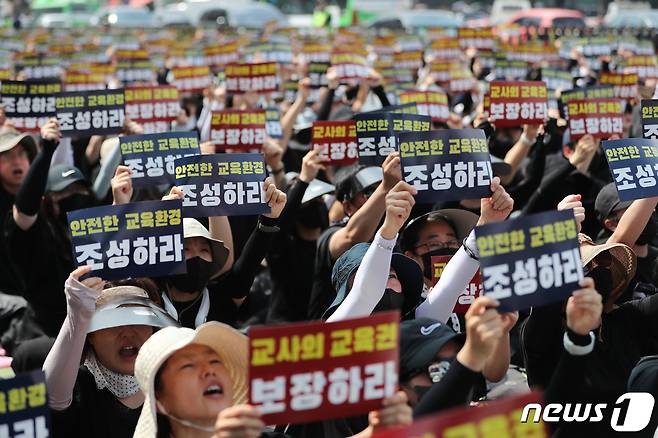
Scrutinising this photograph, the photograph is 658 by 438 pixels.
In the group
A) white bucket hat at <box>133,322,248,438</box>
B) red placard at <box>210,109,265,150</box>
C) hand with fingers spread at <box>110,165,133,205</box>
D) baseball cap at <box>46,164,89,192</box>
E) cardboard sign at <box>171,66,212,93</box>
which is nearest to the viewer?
white bucket hat at <box>133,322,248,438</box>

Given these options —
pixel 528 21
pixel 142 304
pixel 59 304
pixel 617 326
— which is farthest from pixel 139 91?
pixel 528 21

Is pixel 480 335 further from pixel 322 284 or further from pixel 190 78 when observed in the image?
pixel 190 78

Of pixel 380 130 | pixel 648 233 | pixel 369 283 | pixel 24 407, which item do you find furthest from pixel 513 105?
pixel 24 407

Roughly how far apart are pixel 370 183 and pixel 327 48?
826cm

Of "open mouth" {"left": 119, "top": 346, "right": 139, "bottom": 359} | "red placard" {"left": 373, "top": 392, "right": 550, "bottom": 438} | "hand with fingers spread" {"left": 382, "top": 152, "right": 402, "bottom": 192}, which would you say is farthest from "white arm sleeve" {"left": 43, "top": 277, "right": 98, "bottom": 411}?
"hand with fingers spread" {"left": 382, "top": 152, "right": 402, "bottom": 192}

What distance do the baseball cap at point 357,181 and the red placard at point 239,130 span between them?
1750 mm

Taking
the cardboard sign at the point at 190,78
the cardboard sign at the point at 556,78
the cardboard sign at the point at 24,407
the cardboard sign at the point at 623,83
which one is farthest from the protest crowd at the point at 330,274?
the cardboard sign at the point at 190,78

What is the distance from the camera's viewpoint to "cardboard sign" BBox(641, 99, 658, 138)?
21.6ft

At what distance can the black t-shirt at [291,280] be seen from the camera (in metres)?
6.77

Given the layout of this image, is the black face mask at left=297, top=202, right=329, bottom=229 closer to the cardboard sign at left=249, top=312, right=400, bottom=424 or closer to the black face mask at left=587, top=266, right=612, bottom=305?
the black face mask at left=587, top=266, right=612, bottom=305

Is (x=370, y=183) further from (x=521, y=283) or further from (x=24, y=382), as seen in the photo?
(x=24, y=382)

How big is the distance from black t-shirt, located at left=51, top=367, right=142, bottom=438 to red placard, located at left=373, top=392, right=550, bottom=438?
159 cm

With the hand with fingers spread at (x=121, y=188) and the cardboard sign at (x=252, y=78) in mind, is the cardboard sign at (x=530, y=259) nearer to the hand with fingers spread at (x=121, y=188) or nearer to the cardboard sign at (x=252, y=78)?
the hand with fingers spread at (x=121, y=188)

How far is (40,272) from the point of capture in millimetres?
6227
